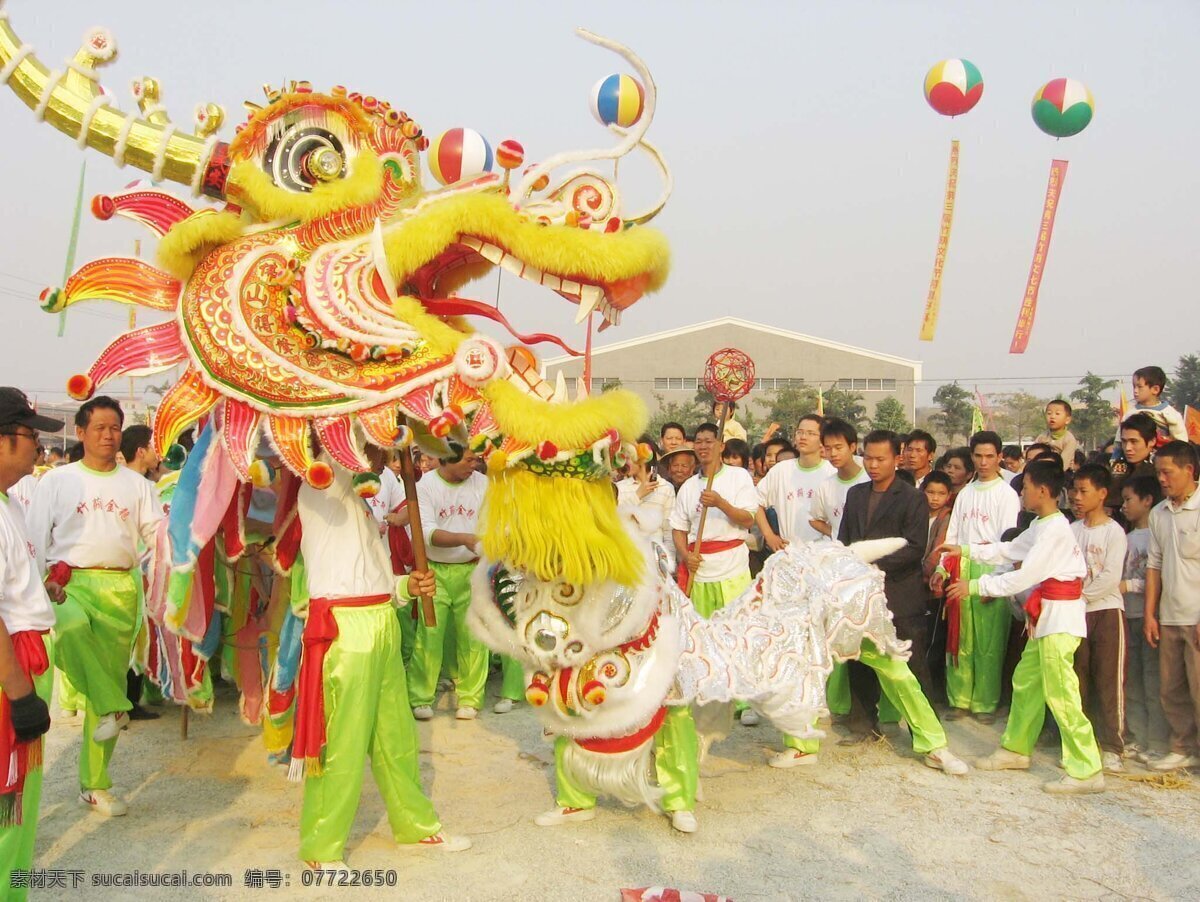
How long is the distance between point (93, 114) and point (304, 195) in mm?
755

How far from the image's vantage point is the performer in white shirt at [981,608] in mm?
5906

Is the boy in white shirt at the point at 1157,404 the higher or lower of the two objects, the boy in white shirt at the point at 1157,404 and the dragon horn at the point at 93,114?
the lower

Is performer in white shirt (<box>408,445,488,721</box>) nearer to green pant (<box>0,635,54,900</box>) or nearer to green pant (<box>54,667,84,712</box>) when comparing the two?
green pant (<box>54,667,84,712</box>)

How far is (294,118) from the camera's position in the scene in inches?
138

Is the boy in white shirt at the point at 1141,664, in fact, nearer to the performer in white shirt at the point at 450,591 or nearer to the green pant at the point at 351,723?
the performer in white shirt at the point at 450,591

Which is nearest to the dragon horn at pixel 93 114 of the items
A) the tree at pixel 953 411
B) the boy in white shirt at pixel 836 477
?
the boy in white shirt at pixel 836 477

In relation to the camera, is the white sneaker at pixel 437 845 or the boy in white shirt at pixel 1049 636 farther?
the boy in white shirt at pixel 1049 636

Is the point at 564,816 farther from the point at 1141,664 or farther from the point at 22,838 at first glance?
the point at 1141,664

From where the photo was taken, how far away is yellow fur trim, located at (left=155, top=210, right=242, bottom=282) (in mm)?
3393

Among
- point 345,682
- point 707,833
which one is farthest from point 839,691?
point 345,682

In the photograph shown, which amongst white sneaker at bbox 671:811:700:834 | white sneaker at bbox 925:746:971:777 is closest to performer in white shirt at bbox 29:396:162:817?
white sneaker at bbox 671:811:700:834

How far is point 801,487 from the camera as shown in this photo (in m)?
6.54

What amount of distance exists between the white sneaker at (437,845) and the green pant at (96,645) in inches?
60.0

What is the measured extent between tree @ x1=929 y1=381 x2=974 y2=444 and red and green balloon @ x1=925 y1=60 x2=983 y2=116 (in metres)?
32.4
